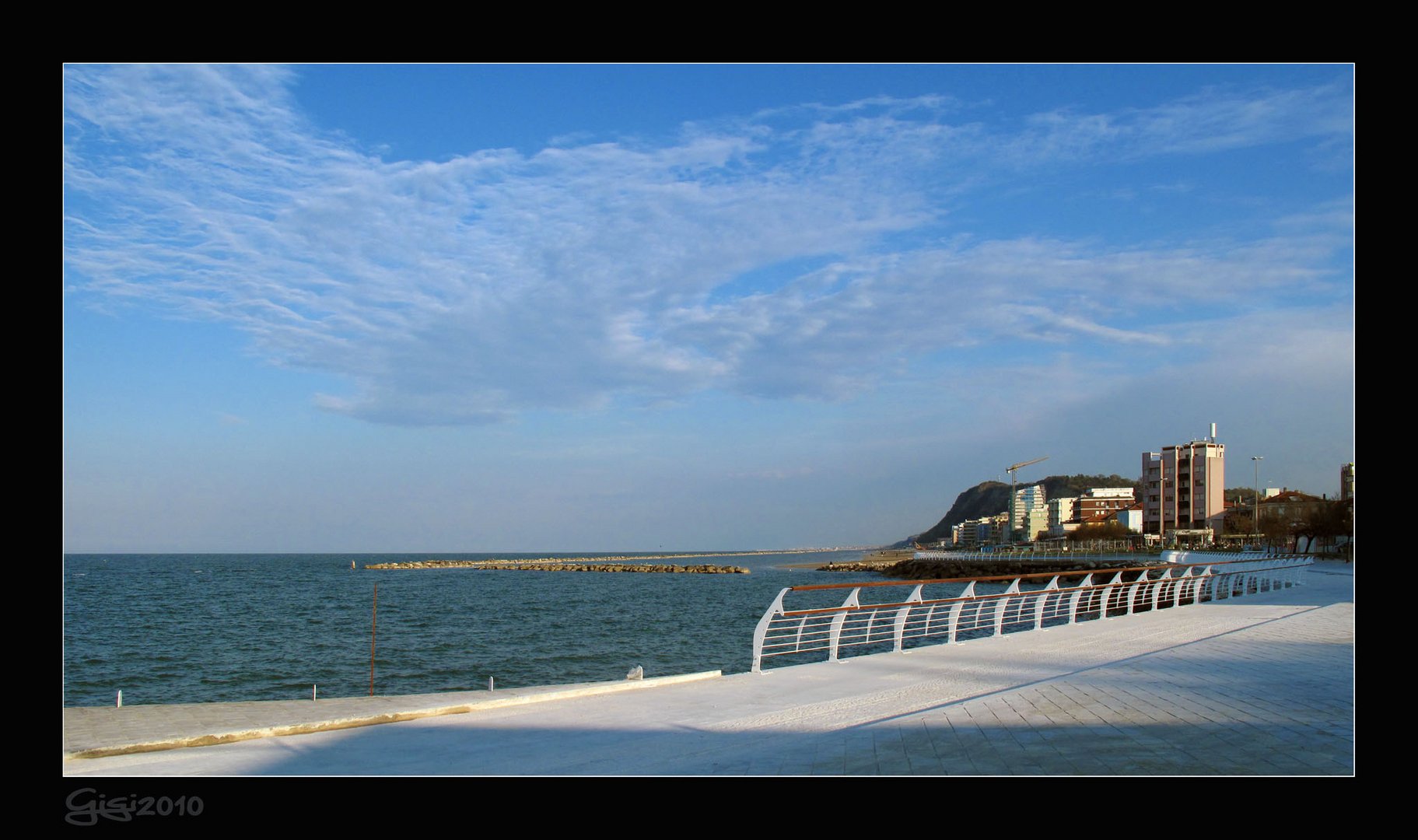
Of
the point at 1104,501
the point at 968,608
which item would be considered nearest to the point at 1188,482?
Answer: the point at 1104,501

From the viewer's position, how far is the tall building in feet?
415

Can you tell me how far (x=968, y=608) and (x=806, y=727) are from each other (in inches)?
819

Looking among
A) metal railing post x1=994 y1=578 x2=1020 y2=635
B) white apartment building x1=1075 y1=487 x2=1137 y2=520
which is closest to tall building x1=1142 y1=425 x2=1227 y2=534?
white apartment building x1=1075 y1=487 x2=1137 y2=520

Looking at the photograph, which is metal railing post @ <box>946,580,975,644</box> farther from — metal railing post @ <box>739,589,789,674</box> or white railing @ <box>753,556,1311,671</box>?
metal railing post @ <box>739,589,789,674</box>

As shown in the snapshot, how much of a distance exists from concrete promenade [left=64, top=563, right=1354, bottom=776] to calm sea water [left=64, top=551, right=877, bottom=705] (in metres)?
6.00

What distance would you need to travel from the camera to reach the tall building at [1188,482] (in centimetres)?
12644

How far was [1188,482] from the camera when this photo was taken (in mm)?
129375

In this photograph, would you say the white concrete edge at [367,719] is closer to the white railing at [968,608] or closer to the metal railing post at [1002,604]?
the white railing at [968,608]

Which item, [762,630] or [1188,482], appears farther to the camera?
[1188,482]

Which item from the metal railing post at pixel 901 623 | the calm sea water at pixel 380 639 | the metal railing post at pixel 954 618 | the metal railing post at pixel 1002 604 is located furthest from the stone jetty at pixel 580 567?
the metal railing post at pixel 901 623

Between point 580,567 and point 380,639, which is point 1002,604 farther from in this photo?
point 580,567
